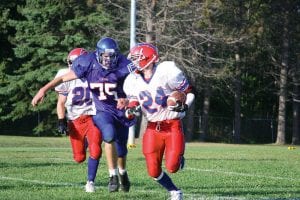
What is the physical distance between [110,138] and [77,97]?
4.15ft

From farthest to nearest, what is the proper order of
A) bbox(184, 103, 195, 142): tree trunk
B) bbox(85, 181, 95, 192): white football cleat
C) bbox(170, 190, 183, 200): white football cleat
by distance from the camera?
bbox(184, 103, 195, 142): tree trunk, bbox(85, 181, 95, 192): white football cleat, bbox(170, 190, 183, 200): white football cleat

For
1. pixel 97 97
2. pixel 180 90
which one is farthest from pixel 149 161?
pixel 97 97

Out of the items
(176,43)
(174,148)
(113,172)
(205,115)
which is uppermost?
(176,43)

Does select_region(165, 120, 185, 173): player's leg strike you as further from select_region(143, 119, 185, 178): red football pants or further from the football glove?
the football glove

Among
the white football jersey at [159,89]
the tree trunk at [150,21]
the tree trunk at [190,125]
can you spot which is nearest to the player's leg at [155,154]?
the white football jersey at [159,89]

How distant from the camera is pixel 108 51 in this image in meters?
8.80

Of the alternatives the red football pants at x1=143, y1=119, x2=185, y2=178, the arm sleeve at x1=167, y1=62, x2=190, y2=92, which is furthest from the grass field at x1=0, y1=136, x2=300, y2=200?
the arm sleeve at x1=167, y1=62, x2=190, y2=92

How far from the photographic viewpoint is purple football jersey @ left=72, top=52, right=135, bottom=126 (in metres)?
8.98

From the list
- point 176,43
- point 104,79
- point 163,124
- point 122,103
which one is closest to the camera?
point 163,124

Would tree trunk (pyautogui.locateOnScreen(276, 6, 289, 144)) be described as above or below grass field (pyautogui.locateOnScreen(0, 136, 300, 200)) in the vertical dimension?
above

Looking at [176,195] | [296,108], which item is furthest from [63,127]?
[296,108]

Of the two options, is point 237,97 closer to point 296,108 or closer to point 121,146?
point 296,108

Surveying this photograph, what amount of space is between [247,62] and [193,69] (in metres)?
9.11

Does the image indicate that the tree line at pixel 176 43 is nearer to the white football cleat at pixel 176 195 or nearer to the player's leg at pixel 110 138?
the player's leg at pixel 110 138
